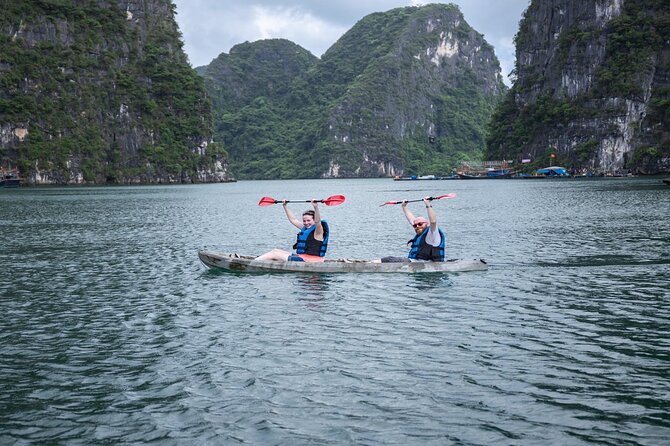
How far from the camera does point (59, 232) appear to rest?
3681cm

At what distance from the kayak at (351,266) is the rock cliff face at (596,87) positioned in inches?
4449

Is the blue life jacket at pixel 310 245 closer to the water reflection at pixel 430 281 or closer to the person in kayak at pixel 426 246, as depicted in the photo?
the person in kayak at pixel 426 246

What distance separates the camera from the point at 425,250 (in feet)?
69.7

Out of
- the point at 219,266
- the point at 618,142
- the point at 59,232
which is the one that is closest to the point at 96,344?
the point at 219,266

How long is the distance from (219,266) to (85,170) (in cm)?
13300

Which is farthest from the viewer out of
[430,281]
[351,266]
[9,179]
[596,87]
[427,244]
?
[596,87]

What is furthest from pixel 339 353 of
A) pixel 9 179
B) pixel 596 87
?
pixel 596 87

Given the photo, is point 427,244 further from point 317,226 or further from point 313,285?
point 313,285

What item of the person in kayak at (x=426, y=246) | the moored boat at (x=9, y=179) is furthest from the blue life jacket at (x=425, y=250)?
the moored boat at (x=9, y=179)

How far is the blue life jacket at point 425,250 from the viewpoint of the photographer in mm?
21125

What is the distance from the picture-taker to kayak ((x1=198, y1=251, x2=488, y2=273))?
20.7 meters

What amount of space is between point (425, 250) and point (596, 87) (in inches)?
5168

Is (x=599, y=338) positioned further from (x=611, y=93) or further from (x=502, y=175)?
(x=502, y=175)

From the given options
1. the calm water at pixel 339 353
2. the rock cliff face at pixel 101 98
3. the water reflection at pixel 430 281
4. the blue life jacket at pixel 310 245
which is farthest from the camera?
the rock cliff face at pixel 101 98
